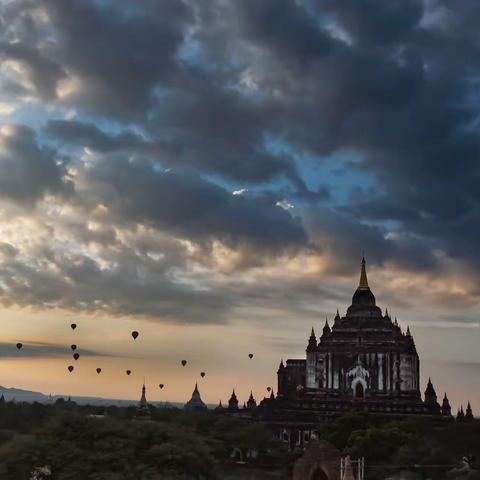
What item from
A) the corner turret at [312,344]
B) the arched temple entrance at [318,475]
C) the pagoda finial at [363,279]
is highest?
the pagoda finial at [363,279]

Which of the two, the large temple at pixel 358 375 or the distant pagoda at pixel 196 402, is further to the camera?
the distant pagoda at pixel 196 402

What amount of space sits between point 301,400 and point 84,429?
1964 inches

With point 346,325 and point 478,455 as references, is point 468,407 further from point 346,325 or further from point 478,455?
point 478,455

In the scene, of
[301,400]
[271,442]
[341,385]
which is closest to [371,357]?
[341,385]

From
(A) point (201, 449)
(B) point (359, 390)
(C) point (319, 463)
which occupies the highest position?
(B) point (359, 390)

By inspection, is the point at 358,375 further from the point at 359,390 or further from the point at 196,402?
the point at 196,402

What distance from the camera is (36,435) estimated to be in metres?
47.8

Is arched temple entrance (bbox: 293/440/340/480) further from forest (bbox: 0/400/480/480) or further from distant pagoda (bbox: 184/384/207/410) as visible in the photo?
distant pagoda (bbox: 184/384/207/410)

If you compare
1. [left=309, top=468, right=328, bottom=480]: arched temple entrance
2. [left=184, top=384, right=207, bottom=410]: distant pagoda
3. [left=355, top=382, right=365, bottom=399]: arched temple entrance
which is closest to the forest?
[left=309, top=468, right=328, bottom=480]: arched temple entrance

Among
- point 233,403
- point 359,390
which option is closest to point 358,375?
point 359,390

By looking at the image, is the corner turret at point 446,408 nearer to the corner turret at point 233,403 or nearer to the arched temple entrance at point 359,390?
the arched temple entrance at point 359,390

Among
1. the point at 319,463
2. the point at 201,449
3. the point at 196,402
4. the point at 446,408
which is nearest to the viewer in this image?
the point at 201,449

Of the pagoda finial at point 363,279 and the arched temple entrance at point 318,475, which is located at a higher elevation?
the pagoda finial at point 363,279

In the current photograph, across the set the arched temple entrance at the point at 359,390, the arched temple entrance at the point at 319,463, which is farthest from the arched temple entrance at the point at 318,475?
the arched temple entrance at the point at 359,390
